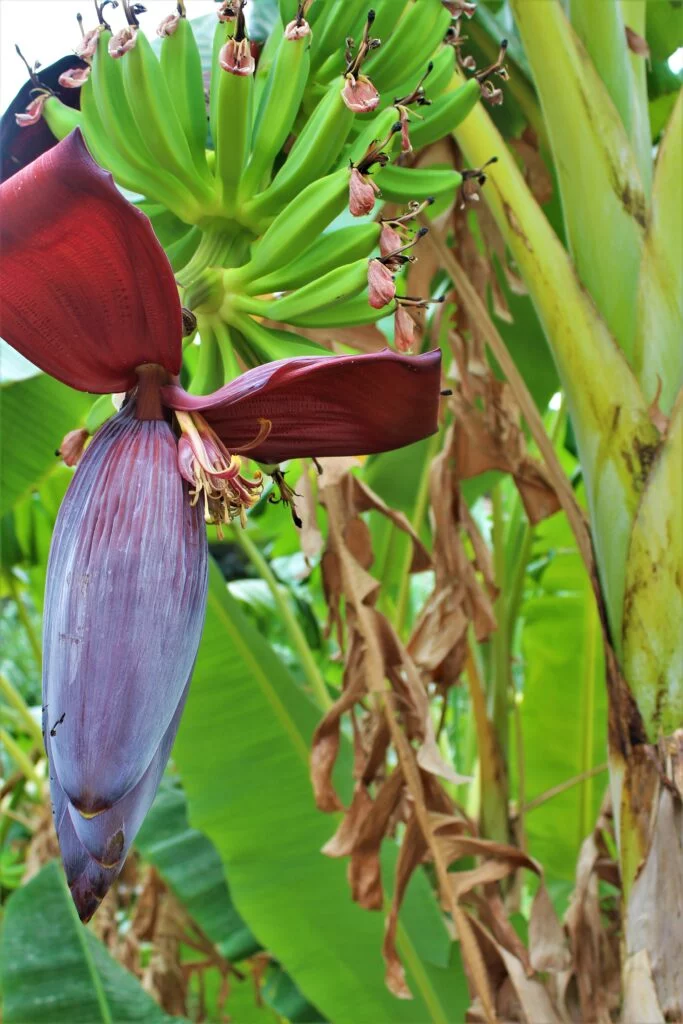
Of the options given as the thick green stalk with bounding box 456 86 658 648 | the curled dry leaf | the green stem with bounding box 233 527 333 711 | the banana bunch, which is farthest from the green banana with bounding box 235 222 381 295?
the green stem with bounding box 233 527 333 711

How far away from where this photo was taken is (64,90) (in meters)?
0.51

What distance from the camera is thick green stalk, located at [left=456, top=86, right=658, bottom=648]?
1.90 ft

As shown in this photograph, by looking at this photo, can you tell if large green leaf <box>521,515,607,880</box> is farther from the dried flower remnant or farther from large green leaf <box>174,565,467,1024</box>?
the dried flower remnant

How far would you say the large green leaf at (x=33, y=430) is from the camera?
78cm

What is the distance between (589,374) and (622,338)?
0.12ft

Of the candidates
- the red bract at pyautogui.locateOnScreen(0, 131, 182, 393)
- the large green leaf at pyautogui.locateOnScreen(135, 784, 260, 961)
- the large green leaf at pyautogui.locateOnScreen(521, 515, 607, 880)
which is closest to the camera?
the red bract at pyautogui.locateOnScreen(0, 131, 182, 393)

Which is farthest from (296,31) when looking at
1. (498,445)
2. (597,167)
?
(498,445)

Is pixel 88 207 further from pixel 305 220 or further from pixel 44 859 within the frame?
pixel 44 859

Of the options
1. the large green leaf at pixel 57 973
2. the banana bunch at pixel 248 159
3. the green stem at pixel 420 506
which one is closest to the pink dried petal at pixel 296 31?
the banana bunch at pixel 248 159

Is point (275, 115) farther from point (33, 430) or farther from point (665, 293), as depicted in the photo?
point (33, 430)

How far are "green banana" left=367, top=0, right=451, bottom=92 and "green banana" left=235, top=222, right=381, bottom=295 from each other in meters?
0.13

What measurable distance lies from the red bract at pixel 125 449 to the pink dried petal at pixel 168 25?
188mm

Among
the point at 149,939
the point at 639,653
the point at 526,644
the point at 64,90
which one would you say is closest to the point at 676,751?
the point at 639,653

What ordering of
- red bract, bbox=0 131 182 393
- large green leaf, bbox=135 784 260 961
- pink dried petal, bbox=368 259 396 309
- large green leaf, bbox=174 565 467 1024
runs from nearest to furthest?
1. red bract, bbox=0 131 182 393
2. pink dried petal, bbox=368 259 396 309
3. large green leaf, bbox=174 565 467 1024
4. large green leaf, bbox=135 784 260 961
